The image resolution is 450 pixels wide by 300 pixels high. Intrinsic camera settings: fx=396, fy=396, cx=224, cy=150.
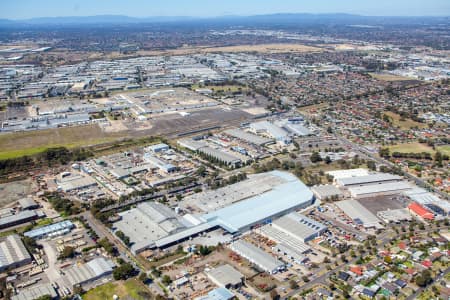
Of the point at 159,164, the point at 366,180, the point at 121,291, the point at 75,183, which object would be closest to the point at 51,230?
the point at 75,183

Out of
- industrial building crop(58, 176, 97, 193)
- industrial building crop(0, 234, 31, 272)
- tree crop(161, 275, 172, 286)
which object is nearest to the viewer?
tree crop(161, 275, 172, 286)

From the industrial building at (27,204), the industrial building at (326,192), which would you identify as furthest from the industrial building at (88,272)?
the industrial building at (326,192)

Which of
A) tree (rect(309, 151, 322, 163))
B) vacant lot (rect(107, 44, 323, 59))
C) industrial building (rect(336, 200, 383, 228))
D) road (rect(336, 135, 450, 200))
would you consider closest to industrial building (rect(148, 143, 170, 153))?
tree (rect(309, 151, 322, 163))

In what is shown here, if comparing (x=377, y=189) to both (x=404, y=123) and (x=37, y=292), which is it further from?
(x=37, y=292)

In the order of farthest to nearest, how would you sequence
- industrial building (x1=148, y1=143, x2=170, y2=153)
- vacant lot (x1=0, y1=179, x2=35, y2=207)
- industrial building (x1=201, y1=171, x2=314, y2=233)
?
industrial building (x1=148, y1=143, x2=170, y2=153), vacant lot (x1=0, y1=179, x2=35, y2=207), industrial building (x1=201, y1=171, x2=314, y2=233)

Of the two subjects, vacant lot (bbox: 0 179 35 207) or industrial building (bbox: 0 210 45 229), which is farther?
vacant lot (bbox: 0 179 35 207)

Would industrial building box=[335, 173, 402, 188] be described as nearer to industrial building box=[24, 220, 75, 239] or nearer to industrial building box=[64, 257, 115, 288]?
industrial building box=[64, 257, 115, 288]

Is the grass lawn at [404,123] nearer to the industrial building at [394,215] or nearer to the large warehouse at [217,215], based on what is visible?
the industrial building at [394,215]

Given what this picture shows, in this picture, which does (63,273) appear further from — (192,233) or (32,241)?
(192,233)
